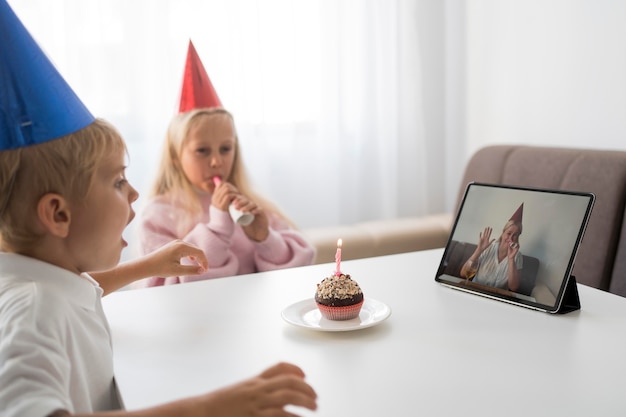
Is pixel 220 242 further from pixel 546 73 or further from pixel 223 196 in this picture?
pixel 546 73

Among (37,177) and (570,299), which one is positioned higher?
(37,177)

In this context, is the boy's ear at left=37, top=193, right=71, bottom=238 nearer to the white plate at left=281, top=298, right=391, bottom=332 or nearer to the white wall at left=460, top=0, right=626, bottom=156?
the white plate at left=281, top=298, right=391, bottom=332

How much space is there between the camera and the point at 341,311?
3.59 feet

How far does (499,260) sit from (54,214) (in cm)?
75

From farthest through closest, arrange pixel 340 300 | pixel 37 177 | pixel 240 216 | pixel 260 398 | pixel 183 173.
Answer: pixel 183 173 → pixel 240 216 → pixel 340 300 → pixel 37 177 → pixel 260 398

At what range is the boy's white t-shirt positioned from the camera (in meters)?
0.70

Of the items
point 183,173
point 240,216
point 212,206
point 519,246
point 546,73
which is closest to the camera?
point 519,246

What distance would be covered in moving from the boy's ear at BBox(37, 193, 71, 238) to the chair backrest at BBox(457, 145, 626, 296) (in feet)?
4.61

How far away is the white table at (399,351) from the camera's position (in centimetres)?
83

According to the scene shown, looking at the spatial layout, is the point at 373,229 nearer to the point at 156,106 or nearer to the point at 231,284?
the point at 156,106

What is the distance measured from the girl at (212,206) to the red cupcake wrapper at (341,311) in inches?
30.0

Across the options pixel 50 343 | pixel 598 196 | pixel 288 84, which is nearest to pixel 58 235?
pixel 50 343

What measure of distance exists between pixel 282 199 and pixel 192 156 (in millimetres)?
800

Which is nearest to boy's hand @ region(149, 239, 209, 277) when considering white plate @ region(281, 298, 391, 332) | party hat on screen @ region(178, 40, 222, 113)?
white plate @ region(281, 298, 391, 332)
